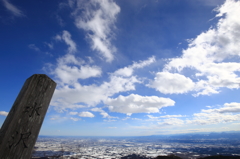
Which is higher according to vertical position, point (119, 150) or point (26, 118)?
point (26, 118)

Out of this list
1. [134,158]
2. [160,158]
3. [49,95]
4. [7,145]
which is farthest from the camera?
[134,158]

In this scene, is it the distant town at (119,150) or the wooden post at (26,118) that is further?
the distant town at (119,150)

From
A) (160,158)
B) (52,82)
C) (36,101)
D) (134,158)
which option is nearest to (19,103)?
(36,101)

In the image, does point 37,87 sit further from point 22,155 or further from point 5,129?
point 22,155

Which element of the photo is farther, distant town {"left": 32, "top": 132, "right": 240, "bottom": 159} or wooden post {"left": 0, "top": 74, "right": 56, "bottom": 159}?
distant town {"left": 32, "top": 132, "right": 240, "bottom": 159}

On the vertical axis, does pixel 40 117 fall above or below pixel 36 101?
below

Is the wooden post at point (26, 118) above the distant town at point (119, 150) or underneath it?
above

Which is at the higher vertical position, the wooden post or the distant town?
the wooden post

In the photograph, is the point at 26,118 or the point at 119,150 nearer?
the point at 26,118
